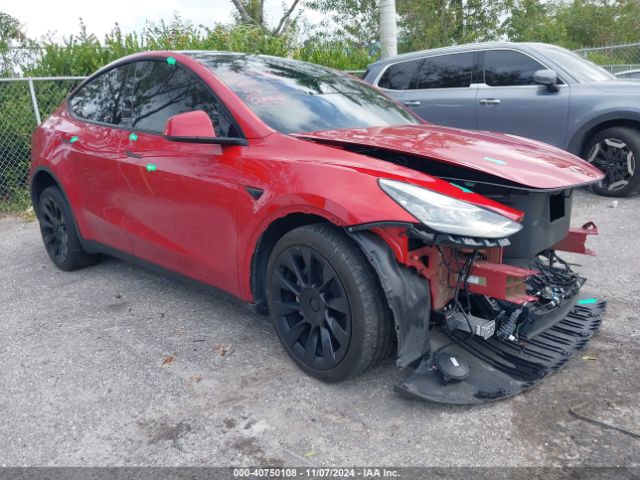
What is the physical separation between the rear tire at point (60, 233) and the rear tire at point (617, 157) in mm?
5399

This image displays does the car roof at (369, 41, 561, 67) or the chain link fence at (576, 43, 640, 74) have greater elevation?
the car roof at (369, 41, 561, 67)

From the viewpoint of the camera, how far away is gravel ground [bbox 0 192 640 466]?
2381 millimetres

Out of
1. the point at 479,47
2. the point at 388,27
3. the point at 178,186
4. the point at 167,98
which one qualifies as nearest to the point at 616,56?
the point at 388,27

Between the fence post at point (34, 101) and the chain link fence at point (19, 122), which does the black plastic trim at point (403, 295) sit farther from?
the chain link fence at point (19, 122)

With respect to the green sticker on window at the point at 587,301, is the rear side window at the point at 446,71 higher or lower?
higher

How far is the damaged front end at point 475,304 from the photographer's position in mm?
2510

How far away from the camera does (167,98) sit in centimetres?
368

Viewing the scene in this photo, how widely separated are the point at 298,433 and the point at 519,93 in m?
5.82

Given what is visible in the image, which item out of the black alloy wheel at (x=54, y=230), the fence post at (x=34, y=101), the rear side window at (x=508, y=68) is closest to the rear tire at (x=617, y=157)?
the rear side window at (x=508, y=68)

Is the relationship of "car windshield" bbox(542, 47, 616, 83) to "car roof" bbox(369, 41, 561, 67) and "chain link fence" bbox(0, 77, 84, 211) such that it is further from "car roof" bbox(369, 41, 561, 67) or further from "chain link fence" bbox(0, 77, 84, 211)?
"chain link fence" bbox(0, 77, 84, 211)

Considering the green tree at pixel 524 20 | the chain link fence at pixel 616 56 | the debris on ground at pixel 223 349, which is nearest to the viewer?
the debris on ground at pixel 223 349

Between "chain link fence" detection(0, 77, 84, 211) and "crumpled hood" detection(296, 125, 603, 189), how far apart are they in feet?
20.3

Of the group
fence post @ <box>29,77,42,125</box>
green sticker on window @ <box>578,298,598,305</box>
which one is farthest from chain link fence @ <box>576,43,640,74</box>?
green sticker on window @ <box>578,298,598,305</box>

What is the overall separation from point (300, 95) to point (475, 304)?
64.3 inches
